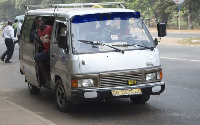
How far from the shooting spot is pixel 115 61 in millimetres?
8641

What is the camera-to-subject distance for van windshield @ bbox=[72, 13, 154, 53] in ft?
29.0

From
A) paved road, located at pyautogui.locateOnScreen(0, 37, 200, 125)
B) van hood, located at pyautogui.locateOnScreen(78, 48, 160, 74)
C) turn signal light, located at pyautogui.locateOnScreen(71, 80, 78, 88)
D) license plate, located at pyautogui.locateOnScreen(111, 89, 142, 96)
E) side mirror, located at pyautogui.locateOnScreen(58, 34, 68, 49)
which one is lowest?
paved road, located at pyautogui.locateOnScreen(0, 37, 200, 125)

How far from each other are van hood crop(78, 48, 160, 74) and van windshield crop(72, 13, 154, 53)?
0.49 feet

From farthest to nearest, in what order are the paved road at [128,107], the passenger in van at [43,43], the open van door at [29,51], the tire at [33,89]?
the tire at [33,89]
the open van door at [29,51]
the passenger in van at [43,43]
the paved road at [128,107]

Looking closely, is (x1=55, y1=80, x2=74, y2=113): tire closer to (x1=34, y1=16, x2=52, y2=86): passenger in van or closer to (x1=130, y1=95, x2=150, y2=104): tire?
(x1=34, y1=16, x2=52, y2=86): passenger in van

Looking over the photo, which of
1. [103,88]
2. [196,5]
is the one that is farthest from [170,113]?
[196,5]

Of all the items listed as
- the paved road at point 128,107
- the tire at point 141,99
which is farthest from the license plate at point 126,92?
the tire at point 141,99

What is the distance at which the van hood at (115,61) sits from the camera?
8.54 meters

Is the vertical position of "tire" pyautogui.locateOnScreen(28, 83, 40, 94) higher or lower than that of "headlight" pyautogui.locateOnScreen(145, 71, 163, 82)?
lower

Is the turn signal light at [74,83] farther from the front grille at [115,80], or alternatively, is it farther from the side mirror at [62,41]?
the side mirror at [62,41]

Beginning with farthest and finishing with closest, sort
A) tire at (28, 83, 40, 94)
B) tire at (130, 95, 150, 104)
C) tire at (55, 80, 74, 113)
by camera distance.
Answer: tire at (28, 83, 40, 94), tire at (130, 95, 150, 104), tire at (55, 80, 74, 113)

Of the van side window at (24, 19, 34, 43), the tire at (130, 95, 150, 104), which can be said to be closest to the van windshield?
the tire at (130, 95, 150, 104)

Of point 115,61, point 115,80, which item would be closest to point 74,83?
point 115,80

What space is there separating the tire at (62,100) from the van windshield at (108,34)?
3.01 feet
